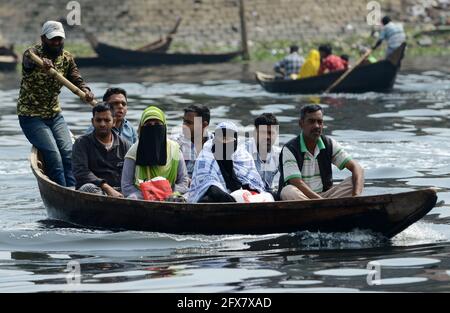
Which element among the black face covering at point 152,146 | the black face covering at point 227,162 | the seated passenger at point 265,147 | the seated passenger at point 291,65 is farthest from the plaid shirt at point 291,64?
the black face covering at point 227,162

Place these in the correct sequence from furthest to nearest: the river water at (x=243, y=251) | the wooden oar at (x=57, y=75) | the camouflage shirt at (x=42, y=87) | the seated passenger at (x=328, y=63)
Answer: the seated passenger at (x=328, y=63) → the camouflage shirt at (x=42, y=87) → the wooden oar at (x=57, y=75) → the river water at (x=243, y=251)

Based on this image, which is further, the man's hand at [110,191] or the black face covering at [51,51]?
the black face covering at [51,51]

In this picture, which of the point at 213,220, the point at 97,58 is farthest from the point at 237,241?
the point at 97,58

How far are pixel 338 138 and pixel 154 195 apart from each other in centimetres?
693

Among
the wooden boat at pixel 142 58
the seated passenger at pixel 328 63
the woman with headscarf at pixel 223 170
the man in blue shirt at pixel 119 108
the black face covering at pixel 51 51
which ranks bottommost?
the woman with headscarf at pixel 223 170

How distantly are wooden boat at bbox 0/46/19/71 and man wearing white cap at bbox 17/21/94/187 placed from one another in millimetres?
→ 17693

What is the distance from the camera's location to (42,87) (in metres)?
11.6

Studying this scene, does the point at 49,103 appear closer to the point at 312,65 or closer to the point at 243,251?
the point at 243,251

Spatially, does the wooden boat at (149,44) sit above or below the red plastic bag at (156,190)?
above

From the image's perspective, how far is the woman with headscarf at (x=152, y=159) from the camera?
10.5m

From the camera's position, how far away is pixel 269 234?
388 inches

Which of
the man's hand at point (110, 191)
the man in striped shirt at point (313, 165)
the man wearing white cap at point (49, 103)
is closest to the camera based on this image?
the man in striped shirt at point (313, 165)

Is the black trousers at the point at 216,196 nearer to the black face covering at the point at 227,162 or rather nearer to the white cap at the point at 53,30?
the black face covering at the point at 227,162
